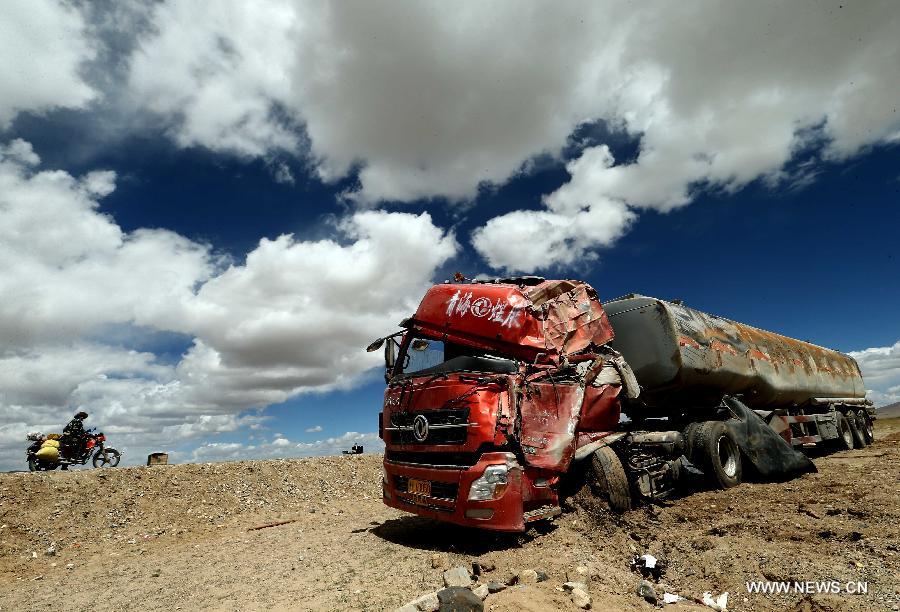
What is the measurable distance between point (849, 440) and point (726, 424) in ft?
32.9

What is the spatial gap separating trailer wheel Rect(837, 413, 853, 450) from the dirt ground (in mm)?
3581

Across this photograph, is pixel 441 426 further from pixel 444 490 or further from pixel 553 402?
pixel 553 402

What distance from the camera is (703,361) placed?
8.34 meters

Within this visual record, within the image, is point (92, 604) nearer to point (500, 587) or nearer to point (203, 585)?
point (203, 585)

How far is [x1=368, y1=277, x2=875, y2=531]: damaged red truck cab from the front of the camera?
17.7 ft

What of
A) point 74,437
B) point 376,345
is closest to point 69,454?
point 74,437

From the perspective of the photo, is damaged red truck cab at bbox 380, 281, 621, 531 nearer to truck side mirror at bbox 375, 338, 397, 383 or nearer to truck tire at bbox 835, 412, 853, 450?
truck side mirror at bbox 375, 338, 397, 383

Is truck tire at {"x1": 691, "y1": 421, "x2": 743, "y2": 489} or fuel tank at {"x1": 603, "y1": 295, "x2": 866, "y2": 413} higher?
fuel tank at {"x1": 603, "y1": 295, "x2": 866, "y2": 413}

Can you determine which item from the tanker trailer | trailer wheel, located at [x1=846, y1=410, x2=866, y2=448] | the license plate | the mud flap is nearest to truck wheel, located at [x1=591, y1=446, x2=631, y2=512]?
the license plate

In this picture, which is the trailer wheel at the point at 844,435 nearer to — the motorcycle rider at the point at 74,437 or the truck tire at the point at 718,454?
the truck tire at the point at 718,454

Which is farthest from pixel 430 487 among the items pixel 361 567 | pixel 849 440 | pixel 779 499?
pixel 849 440

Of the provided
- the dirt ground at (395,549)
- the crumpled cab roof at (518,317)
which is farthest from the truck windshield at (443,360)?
the dirt ground at (395,549)

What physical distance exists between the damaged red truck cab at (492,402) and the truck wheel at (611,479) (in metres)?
0.31

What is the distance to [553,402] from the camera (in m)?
5.93
